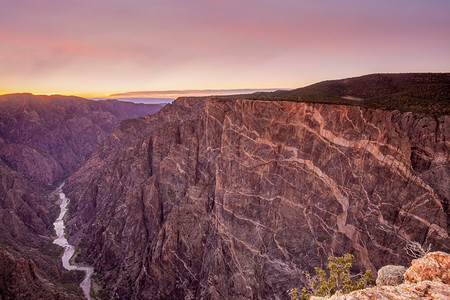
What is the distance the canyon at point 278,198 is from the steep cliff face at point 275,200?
7.1 inches

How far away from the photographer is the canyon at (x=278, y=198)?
1454 inches

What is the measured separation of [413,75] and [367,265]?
4506 cm

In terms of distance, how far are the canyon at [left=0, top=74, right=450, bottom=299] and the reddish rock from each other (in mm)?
27266

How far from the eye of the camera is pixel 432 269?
1180cm

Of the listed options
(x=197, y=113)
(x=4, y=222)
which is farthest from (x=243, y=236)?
(x=4, y=222)

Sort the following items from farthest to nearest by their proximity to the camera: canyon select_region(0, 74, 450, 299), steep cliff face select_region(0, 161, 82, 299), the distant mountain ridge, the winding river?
1. the winding river
2. steep cliff face select_region(0, 161, 82, 299)
3. the distant mountain ridge
4. canyon select_region(0, 74, 450, 299)

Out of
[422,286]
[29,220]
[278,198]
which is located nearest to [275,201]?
[278,198]

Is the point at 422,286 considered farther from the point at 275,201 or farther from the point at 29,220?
the point at 29,220

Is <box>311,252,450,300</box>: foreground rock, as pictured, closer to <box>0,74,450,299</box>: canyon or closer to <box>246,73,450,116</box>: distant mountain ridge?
<box>0,74,450,299</box>: canyon

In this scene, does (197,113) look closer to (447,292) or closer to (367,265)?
(367,265)

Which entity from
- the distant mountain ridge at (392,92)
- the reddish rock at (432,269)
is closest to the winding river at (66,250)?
the distant mountain ridge at (392,92)

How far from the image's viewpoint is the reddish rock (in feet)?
37.8

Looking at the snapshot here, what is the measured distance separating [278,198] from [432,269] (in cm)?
3780

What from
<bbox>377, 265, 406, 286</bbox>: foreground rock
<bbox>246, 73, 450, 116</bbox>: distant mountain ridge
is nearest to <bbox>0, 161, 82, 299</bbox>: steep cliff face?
<bbox>246, 73, 450, 116</bbox>: distant mountain ridge
